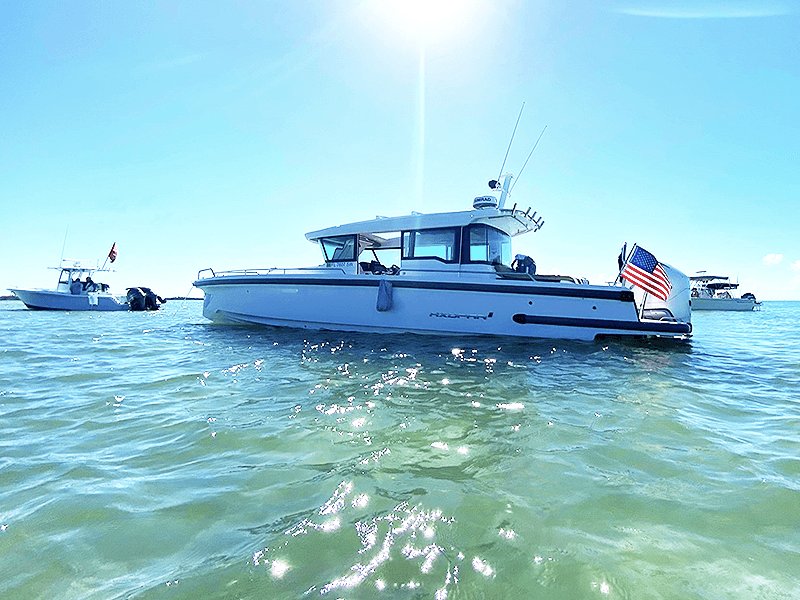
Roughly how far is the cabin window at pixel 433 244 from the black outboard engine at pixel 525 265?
5.16 feet

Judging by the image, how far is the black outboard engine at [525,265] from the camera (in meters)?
9.73

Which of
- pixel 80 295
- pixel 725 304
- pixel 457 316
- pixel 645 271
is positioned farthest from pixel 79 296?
pixel 725 304

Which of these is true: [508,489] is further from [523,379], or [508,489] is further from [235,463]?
[523,379]

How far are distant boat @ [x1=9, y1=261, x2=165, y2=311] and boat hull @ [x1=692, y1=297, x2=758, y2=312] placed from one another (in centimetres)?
5467

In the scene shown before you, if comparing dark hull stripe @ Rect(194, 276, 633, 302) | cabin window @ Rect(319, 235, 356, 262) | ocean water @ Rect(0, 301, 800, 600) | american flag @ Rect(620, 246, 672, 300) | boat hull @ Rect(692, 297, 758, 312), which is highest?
boat hull @ Rect(692, 297, 758, 312)

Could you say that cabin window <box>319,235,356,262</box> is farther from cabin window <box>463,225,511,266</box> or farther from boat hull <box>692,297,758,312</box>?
boat hull <box>692,297,758,312</box>

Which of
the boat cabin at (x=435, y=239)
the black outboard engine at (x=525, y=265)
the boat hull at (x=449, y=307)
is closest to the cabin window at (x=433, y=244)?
the boat cabin at (x=435, y=239)

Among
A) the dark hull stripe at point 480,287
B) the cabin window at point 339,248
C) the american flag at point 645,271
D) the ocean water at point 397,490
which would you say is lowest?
the ocean water at point 397,490

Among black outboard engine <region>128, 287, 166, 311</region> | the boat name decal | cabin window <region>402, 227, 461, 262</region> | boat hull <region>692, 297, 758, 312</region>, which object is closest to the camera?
the boat name decal

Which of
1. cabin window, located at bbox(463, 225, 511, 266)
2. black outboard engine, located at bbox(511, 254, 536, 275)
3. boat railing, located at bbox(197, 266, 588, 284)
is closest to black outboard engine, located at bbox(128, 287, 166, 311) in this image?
boat railing, located at bbox(197, 266, 588, 284)

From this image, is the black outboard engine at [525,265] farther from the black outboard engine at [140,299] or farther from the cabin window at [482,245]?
the black outboard engine at [140,299]

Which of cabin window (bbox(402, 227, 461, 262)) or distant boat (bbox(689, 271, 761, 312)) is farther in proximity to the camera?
distant boat (bbox(689, 271, 761, 312))

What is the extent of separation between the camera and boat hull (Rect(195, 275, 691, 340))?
8.87 meters

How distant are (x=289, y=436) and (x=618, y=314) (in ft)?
27.0
